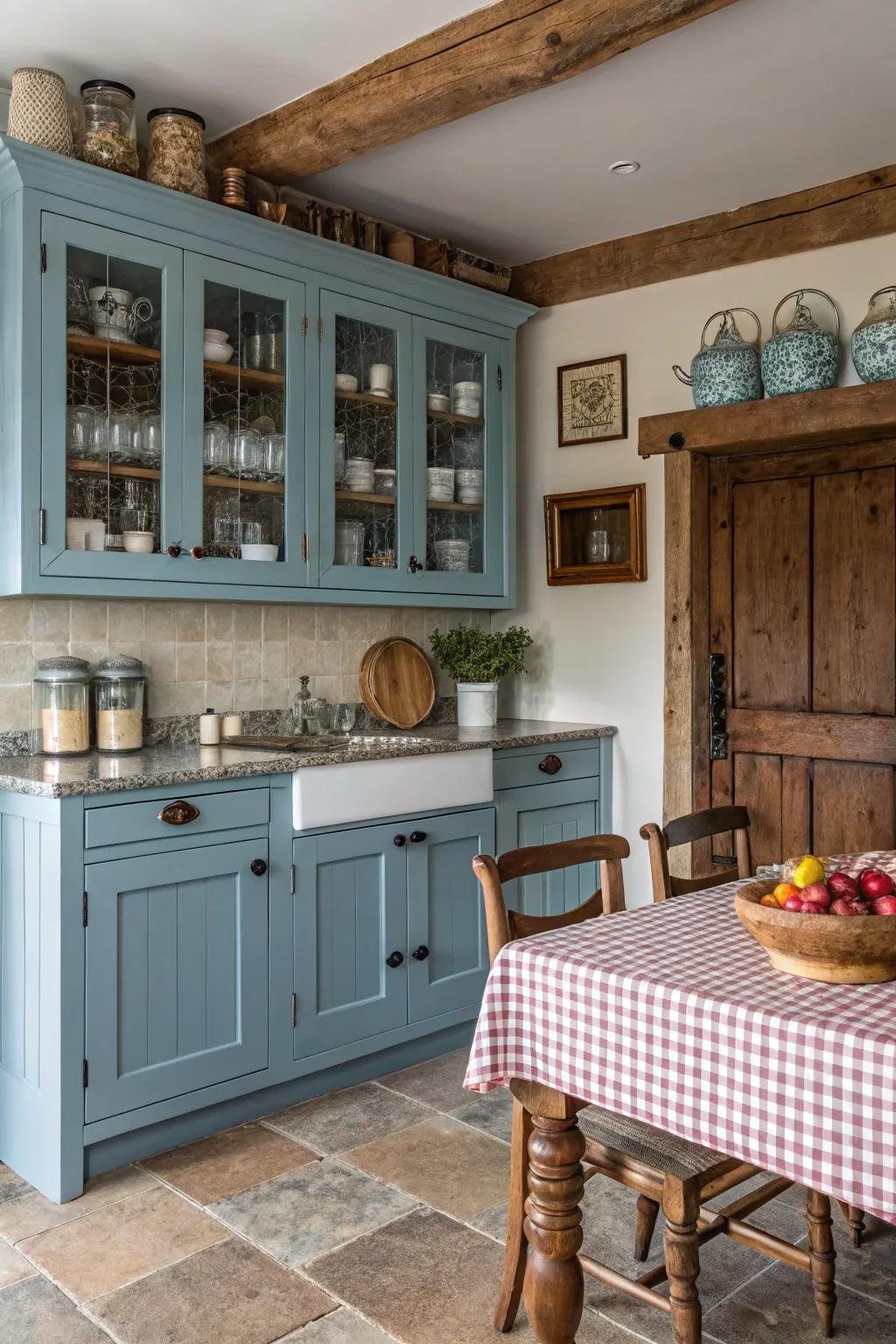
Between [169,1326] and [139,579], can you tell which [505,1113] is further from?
[139,579]

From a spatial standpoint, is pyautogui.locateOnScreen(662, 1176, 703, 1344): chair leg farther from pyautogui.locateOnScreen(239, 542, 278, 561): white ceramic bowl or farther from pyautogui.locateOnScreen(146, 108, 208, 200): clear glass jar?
pyautogui.locateOnScreen(146, 108, 208, 200): clear glass jar

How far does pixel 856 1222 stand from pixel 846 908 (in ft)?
3.60

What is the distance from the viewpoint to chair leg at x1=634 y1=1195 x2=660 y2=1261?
84.3 inches

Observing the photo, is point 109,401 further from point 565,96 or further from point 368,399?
point 565,96

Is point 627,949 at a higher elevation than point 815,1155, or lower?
higher

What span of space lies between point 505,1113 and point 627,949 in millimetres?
1458

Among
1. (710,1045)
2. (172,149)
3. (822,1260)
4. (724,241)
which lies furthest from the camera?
(724,241)

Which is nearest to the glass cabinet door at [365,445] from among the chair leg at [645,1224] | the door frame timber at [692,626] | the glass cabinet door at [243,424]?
the glass cabinet door at [243,424]

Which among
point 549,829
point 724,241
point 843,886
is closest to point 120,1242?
point 843,886

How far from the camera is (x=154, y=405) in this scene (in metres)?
2.93

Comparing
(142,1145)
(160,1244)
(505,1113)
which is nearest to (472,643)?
(505,1113)

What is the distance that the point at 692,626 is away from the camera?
3744 mm

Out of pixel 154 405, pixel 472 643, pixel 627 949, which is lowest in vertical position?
pixel 627 949

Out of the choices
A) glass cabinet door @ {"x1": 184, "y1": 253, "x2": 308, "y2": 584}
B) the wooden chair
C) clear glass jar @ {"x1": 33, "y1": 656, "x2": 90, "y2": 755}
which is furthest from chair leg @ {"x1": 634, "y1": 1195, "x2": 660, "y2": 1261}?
glass cabinet door @ {"x1": 184, "y1": 253, "x2": 308, "y2": 584}
